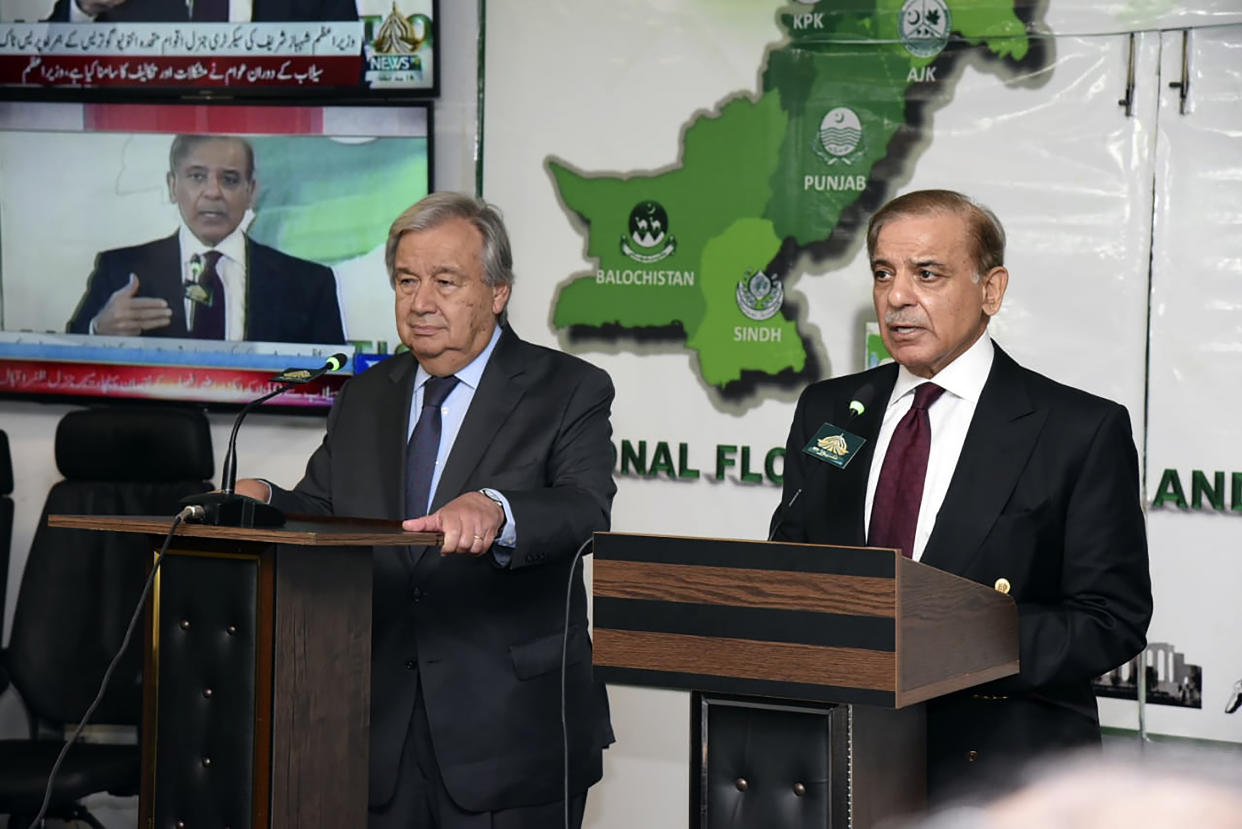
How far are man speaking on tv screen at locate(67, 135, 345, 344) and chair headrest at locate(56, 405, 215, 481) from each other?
0.49 meters

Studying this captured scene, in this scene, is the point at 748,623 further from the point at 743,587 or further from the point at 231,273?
the point at 231,273

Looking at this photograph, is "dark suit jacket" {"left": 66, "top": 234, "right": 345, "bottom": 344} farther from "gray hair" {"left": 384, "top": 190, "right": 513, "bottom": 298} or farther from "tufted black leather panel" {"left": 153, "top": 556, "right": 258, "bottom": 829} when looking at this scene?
"tufted black leather panel" {"left": 153, "top": 556, "right": 258, "bottom": 829}

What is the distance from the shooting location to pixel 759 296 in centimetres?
393

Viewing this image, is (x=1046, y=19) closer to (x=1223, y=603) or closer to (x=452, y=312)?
(x=1223, y=603)

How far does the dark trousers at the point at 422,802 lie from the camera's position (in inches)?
98.0

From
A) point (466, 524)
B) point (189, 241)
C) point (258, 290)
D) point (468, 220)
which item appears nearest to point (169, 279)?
point (189, 241)

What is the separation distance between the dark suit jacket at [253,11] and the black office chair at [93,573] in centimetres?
122

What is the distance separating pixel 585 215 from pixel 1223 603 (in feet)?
6.37

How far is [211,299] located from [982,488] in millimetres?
2841

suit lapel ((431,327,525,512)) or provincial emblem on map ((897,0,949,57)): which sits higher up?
provincial emblem on map ((897,0,949,57))

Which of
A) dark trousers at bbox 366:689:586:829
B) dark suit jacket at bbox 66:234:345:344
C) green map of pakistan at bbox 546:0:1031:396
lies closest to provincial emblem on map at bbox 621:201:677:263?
green map of pakistan at bbox 546:0:1031:396

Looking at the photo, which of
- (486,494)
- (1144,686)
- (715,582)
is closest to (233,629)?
(486,494)

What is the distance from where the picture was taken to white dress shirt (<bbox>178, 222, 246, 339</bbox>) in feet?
14.3

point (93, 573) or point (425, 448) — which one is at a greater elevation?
point (425, 448)
